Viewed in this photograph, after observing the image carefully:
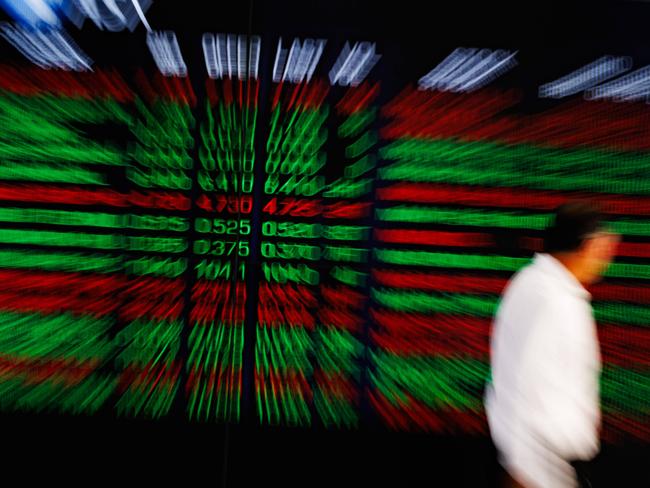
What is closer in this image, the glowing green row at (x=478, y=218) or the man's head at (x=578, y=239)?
the man's head at (x=578, y=239)

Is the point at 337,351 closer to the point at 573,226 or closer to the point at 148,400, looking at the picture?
the point at 148,400

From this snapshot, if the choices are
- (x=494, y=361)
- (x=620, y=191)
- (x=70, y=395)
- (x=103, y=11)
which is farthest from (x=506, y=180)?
(x=70, y=395)

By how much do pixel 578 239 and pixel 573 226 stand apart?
0.04m

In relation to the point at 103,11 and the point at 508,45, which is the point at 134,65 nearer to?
the point at 103,11

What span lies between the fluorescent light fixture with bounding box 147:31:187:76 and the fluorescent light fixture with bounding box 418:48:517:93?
1.09m

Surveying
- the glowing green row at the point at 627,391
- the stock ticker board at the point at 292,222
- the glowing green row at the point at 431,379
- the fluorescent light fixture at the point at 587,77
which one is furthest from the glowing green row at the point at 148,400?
the fluorescent light fixture at the point at 587,77

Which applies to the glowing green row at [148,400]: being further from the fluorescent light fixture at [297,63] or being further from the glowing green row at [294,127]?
the fluorescent light fixture at [297,63]

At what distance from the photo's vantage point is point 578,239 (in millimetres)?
1645

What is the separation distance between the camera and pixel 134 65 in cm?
238

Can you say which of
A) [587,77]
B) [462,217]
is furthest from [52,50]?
[587,77]

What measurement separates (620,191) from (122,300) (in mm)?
2308

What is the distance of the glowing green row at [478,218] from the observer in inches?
91.0

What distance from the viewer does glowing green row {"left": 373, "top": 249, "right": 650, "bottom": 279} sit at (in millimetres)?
2320

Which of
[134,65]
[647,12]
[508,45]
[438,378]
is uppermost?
[647,12]
